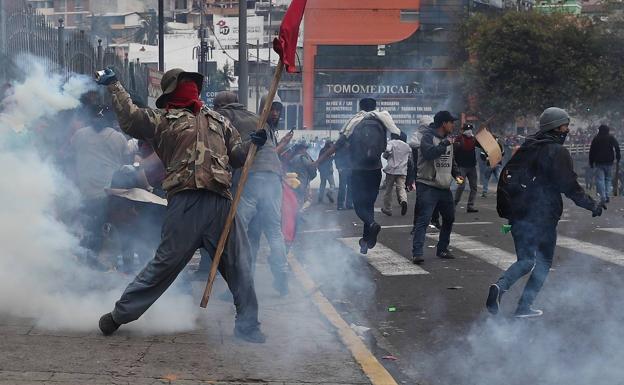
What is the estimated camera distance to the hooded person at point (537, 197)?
287 inches

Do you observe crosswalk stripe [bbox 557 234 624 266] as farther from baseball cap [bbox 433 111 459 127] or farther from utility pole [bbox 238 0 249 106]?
utility pole [bbox 238 0 249 106]

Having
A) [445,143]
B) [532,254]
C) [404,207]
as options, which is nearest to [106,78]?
[532,254]

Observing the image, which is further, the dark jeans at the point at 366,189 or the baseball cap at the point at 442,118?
the baseball cap at the point at 442,118

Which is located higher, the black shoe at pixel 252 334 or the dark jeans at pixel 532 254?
the dark jeans at pixel 532 254

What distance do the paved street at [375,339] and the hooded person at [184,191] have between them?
0.33m

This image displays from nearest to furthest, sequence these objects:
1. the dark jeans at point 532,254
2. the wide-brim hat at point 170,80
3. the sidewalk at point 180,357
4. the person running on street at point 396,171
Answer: the sidewalk at point 180,357 → the wide-brim hat at point 170,80 → the dark jeans at point 532,254 → the person running on street at point 396,171

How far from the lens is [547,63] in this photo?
35625 mm

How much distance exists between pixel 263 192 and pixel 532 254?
232 centimetres

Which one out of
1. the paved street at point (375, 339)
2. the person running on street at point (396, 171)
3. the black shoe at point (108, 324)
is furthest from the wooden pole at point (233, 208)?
the person running on street at point (396, 171)

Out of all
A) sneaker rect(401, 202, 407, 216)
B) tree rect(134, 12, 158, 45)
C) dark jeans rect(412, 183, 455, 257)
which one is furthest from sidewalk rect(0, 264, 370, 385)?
tree rect(134, 12, 158, 45)

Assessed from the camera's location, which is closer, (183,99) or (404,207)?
(183,99)

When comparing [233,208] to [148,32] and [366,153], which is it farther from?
[148,32]

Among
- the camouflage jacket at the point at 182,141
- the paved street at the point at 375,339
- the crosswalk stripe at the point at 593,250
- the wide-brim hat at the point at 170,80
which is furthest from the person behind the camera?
the crosswalk stripe at the point at 593,250

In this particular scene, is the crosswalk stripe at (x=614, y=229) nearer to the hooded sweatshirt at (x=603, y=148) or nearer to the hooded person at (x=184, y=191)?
the hooded sweatshirt at (x=603, y=148)
